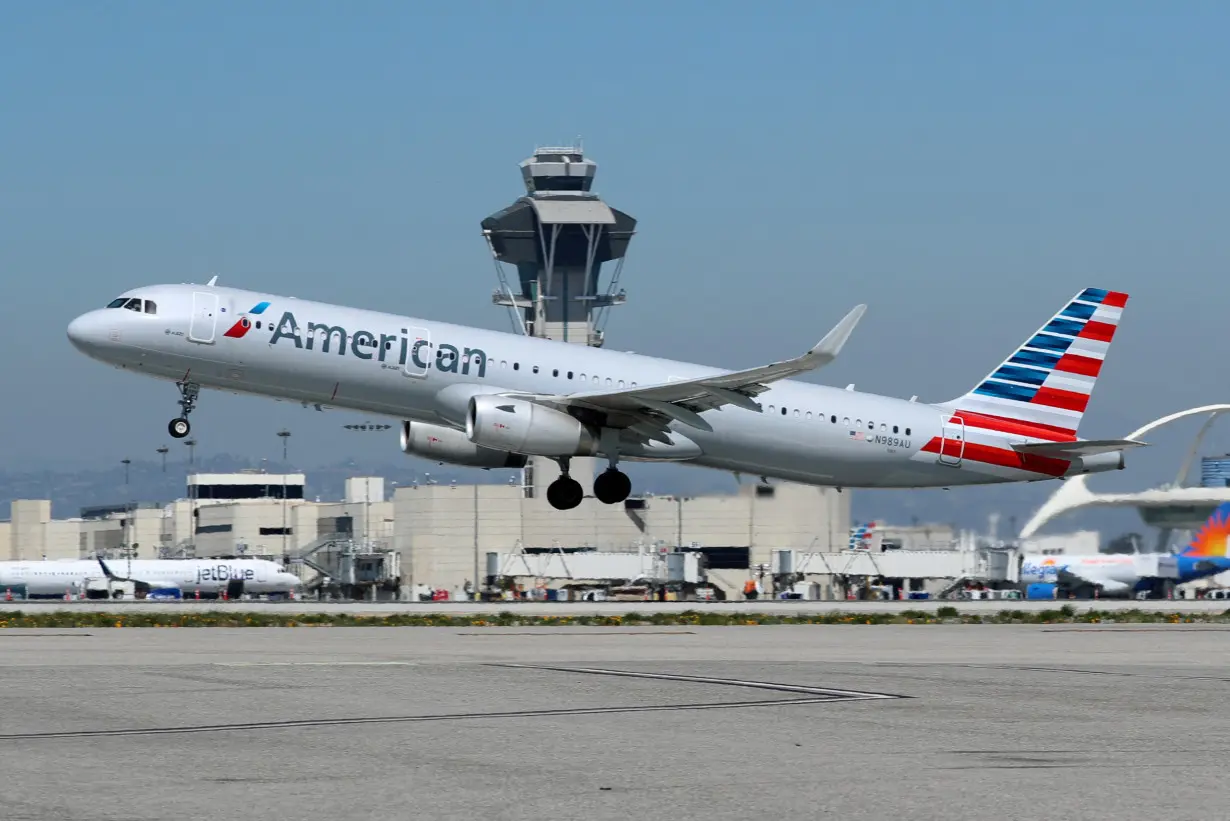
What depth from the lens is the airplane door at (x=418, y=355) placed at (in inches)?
1581

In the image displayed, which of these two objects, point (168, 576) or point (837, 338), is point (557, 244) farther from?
point (837, 338)

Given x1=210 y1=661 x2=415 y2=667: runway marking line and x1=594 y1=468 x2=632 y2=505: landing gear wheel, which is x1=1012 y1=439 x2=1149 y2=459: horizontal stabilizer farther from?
x1=210 y1=661 x2=415 y2=667: runway marking line

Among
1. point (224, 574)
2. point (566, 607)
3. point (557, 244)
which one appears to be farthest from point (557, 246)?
point (566, 607)

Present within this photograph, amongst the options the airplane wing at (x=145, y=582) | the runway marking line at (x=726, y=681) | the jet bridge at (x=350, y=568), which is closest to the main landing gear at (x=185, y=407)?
the runway marking line at (x=726, y=681)

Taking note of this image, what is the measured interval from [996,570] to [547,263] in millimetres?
112592

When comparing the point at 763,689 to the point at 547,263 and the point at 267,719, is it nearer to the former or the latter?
the point at 267,719

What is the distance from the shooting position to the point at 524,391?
1645 inches

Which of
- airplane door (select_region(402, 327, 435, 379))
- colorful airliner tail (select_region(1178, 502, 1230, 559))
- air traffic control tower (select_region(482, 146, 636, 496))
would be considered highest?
air traffic control tower (select_region(482, 146, 636, 496))

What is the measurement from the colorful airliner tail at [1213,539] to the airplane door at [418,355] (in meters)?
46.3

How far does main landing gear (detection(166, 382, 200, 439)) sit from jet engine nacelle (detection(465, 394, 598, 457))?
279 inches

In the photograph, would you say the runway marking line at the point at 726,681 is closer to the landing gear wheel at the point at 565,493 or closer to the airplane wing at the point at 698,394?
the airplane wing at the point at 698,394

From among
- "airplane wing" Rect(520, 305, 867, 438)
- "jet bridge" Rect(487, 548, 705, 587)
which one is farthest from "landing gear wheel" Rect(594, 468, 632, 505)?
"jet bridge" Rect(487, 548, 705, 587)

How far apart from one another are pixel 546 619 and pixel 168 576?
7059 centimetres

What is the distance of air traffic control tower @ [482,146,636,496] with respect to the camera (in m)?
179
